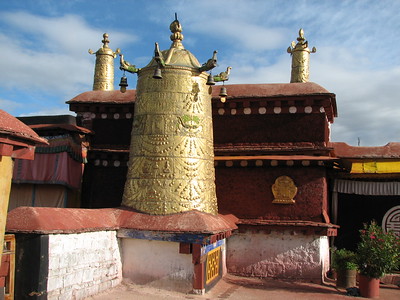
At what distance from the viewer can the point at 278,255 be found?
12.7 metres

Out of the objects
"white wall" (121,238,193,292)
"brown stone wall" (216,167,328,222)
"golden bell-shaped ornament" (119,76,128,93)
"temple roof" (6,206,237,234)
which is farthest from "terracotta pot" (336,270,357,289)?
"golden bell-shaped ornament" (119,76,128,93)

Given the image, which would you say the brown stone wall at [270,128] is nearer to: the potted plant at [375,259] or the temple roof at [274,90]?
the temple roof at [274,90]

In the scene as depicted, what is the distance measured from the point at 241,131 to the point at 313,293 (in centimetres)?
506

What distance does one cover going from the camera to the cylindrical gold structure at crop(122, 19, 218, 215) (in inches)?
436

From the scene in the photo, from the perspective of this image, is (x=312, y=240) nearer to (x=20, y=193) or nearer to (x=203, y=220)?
(x=203, y=220)

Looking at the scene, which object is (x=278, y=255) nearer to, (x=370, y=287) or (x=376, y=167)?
(x=370, y=287)

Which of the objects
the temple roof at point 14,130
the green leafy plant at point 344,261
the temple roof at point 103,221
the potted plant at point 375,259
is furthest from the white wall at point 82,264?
the potted plant at point 375,259

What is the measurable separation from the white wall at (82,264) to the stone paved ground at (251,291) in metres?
0.28

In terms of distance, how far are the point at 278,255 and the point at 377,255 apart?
107 inches

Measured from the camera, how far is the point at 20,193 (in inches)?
544

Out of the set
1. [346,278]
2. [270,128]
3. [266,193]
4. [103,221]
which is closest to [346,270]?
[346,278]

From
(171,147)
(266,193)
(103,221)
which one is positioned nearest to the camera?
(103,221)

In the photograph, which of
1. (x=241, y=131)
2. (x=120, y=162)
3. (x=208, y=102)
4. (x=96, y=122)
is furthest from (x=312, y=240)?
(x=96, y=122)

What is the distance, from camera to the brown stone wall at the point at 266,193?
12805 millimetres
